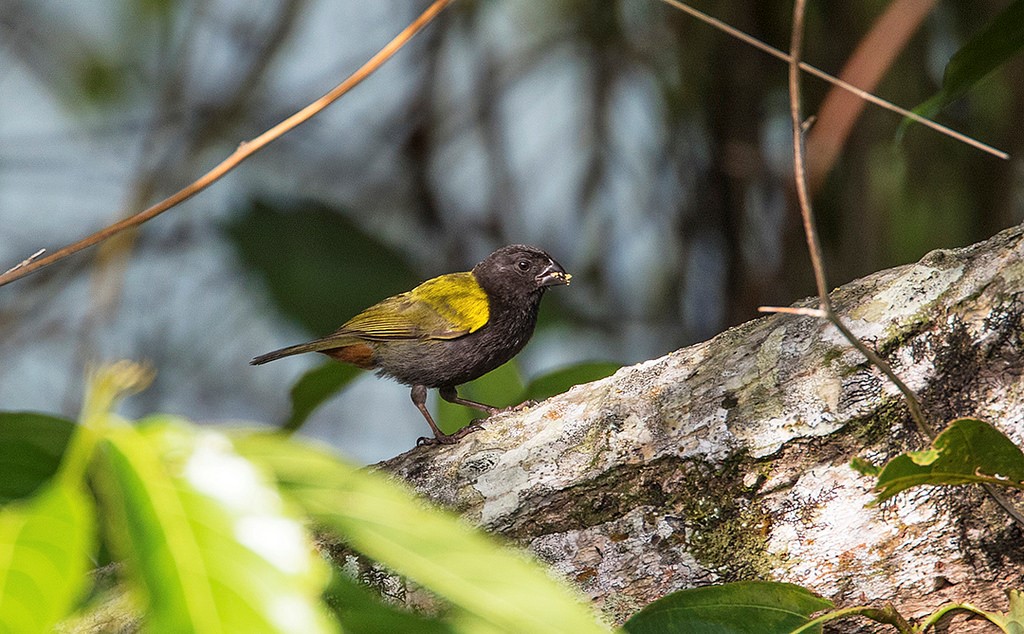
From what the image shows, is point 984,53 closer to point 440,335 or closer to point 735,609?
point 735,609

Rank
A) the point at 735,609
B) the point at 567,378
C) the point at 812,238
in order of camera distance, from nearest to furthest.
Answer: the point at 812,238
the point at 735,609
the point at 567,378

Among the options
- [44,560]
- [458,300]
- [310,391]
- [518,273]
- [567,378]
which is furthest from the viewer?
[518,273]

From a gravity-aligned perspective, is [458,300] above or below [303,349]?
above

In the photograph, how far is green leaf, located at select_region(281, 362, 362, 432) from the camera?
278cm

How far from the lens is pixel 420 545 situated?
825 millimetres

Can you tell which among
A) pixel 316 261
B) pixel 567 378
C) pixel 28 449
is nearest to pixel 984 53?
pixel 567 378

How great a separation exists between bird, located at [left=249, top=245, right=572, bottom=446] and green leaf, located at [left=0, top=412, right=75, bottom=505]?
151cm

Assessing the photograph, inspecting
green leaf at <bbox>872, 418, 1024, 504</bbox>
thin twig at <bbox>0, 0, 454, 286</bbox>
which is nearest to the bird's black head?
thin twig at <bbox>0, 0, 454, 286</bbox>

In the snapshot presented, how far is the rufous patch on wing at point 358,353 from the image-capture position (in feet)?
12.1

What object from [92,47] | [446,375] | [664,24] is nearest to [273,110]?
[92,47]

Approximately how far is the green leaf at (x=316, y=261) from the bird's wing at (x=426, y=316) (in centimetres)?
111

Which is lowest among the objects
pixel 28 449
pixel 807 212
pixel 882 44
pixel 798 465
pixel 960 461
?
pixel 960 461

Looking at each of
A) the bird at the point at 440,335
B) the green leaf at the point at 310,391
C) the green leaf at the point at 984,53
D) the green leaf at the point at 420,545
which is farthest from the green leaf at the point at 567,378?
the green leaf at the point at 420,545

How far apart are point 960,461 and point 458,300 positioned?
259 centimetres
